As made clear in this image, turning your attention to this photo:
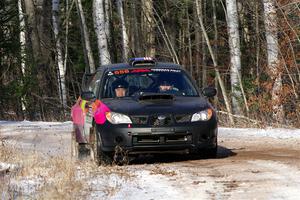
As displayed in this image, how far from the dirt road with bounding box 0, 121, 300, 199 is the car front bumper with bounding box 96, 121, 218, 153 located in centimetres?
27

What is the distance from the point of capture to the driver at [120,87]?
1186 cm

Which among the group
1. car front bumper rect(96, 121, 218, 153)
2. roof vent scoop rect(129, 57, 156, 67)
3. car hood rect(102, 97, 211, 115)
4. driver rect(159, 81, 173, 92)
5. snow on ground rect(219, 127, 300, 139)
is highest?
roof vent scoop rect(129, 57, 156, 67)

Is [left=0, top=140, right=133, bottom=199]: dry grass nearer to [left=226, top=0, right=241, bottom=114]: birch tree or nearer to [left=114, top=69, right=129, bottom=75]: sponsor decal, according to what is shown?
[left=114, top=69, right=129, bottom=75]: sponsor decal

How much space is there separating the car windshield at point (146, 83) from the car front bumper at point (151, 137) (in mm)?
1106

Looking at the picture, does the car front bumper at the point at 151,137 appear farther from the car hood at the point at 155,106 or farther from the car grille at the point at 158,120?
the car hood at the point at 155,106

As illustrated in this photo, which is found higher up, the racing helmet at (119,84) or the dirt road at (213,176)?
the racing helmet at (119,84)

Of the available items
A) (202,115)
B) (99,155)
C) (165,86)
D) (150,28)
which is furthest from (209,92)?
(150,28)

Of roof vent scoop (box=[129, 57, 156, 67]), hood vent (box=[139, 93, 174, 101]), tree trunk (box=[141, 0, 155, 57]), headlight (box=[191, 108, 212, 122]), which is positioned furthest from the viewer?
tree trunk (box=[141, 0, 155, 57])

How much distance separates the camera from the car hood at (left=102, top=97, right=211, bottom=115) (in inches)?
428

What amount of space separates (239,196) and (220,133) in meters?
9.20

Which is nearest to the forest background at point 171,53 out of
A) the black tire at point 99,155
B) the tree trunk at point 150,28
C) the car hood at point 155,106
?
the tree trunk at point 150,28

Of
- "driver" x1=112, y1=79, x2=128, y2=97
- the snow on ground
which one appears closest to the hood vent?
"driver" x1=112, y1=79, x2=128, y2=97

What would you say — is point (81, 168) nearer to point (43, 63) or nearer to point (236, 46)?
point (236, 46)

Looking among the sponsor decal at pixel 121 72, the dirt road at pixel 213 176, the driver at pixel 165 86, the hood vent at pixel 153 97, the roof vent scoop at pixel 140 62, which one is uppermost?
the roof vent scoop at pixel 140 62
